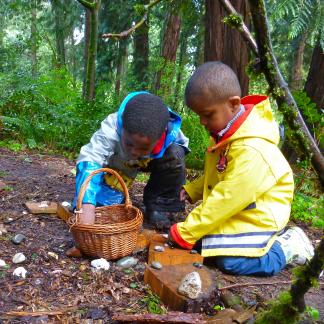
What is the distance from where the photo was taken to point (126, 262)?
2.78m

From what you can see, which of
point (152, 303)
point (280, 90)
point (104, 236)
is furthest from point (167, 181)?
point (280, 90)

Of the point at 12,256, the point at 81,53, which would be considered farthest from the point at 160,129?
the point at 81,53

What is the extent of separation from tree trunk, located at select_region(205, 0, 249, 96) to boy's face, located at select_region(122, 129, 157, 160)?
1.97 metres

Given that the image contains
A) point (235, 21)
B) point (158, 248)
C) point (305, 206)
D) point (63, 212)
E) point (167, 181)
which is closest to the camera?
point (235, 21)

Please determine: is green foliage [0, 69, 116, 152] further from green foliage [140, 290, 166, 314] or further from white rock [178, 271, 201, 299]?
white rock [178, 271, 201, 299]

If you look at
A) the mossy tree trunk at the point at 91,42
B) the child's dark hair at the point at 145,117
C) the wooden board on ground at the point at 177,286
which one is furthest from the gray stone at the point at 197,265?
the mossy tree trunk at the point at 91,42

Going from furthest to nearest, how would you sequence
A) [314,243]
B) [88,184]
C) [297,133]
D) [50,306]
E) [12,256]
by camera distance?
[314,243] < [88,184] < [12,256] < [50,306] < [297,133]

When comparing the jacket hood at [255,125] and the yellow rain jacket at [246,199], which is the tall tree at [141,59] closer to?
the jacket hood at [255,125]

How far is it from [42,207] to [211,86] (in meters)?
1.78

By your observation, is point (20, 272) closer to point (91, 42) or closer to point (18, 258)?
point (18, 258)

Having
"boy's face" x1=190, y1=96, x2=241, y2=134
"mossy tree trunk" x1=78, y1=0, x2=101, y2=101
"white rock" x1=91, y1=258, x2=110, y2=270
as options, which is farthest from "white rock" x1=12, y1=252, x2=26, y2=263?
"mossy tree trunk" x1=78, y1=0, x2=101, y2=101

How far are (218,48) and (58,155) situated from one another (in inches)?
116

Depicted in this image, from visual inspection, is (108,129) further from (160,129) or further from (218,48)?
(218,48)

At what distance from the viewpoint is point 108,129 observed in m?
3.29
